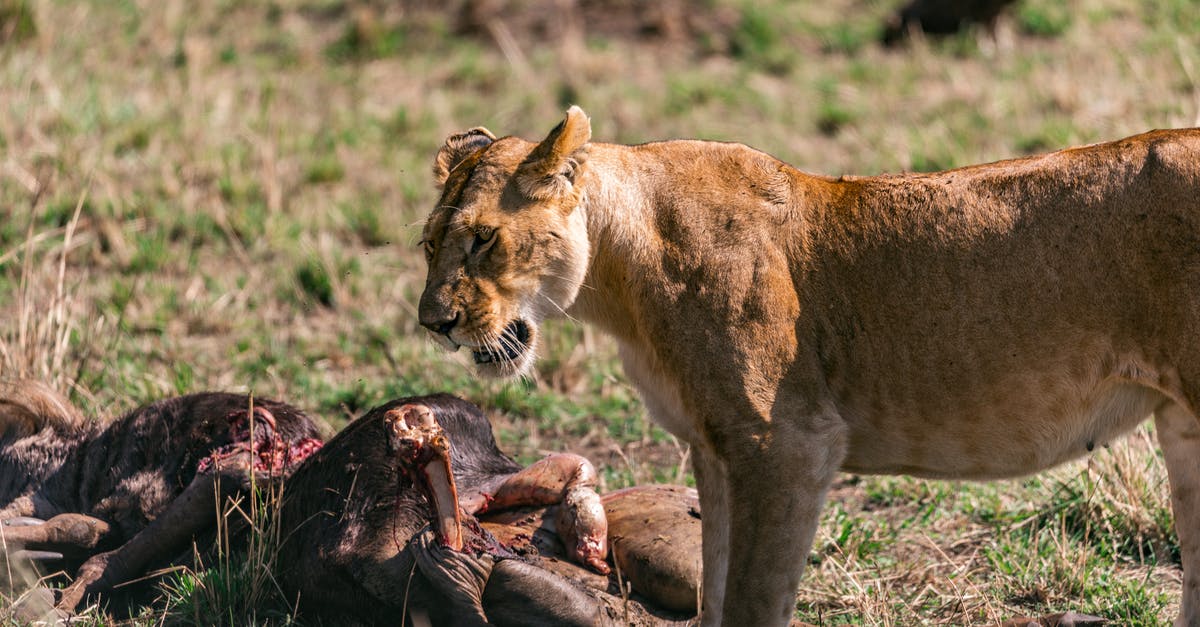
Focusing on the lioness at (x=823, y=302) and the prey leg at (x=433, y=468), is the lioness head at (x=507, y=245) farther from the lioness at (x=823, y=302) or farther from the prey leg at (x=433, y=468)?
the prey leg at (x=433, y=468)

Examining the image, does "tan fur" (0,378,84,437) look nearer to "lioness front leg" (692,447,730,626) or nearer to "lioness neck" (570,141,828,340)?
"lioness neck" (570,141,828,340)

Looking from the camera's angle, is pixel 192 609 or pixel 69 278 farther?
pixel 69 278

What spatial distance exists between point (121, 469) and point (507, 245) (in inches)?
86.4

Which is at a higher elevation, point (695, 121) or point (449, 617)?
point (695, 121)

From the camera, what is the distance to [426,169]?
9.79m

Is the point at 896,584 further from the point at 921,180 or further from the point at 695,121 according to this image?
the point at 695,121

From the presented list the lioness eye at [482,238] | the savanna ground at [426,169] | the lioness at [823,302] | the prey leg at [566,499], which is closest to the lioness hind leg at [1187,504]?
the lioness at [823,302]

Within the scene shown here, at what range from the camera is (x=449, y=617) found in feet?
14.1

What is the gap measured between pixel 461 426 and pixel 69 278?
3.82 metres

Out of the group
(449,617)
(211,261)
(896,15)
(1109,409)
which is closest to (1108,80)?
(896,15)

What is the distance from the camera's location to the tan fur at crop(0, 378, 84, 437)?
5680 mm

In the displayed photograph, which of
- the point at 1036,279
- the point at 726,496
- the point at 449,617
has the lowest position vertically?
the point at 449,617

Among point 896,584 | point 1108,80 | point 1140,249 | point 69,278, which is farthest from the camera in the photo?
point 1108,80

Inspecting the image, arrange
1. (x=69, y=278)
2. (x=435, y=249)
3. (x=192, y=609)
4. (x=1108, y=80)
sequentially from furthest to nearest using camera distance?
(x=1108, y=80), (x=69, y=278), (x=192, y=609), (x=435, y=249)
